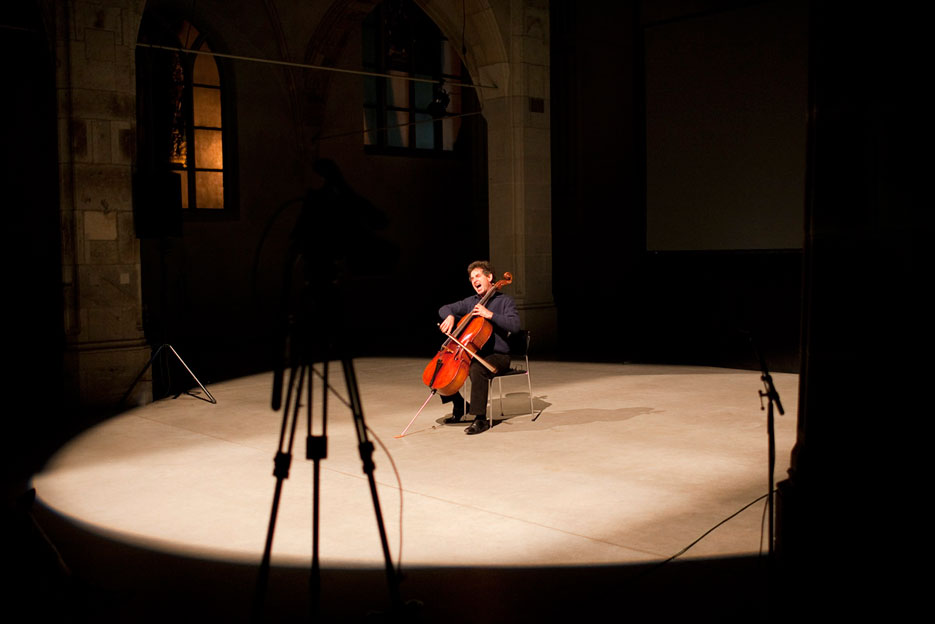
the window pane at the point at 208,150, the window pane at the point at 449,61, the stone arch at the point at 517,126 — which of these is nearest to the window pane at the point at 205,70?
the window pane at the point at 208,150

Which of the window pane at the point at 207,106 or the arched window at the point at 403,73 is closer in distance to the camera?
the window pane at the point at 207,106

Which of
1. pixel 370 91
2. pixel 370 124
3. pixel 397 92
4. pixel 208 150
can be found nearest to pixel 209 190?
pixel 208 150

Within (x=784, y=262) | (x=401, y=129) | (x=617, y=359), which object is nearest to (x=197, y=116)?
(x=401, y=129)

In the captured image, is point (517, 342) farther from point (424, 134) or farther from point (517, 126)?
point (424, 134)

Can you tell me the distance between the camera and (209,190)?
12289 millimetres

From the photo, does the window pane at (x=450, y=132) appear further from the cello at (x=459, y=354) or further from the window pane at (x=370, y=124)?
the cello at (x=459, y=354)

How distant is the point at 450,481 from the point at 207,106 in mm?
9282

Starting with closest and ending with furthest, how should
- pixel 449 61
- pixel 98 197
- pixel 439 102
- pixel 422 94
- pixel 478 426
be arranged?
pixel 478 426 < pixel 98 197 < pixel 439 102 < pixel 422 94 < pixel 449 61

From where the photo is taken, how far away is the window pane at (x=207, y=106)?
12117 mm

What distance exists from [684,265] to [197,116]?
7.13 metres

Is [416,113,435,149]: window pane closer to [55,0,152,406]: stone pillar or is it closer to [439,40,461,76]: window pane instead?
[439,40,461,76]: window pane

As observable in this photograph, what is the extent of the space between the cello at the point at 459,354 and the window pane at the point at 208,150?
7691mm

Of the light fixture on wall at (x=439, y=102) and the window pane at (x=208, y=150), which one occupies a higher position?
the light fixture on wall at (x=439, y=102)

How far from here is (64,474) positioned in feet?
16.3
